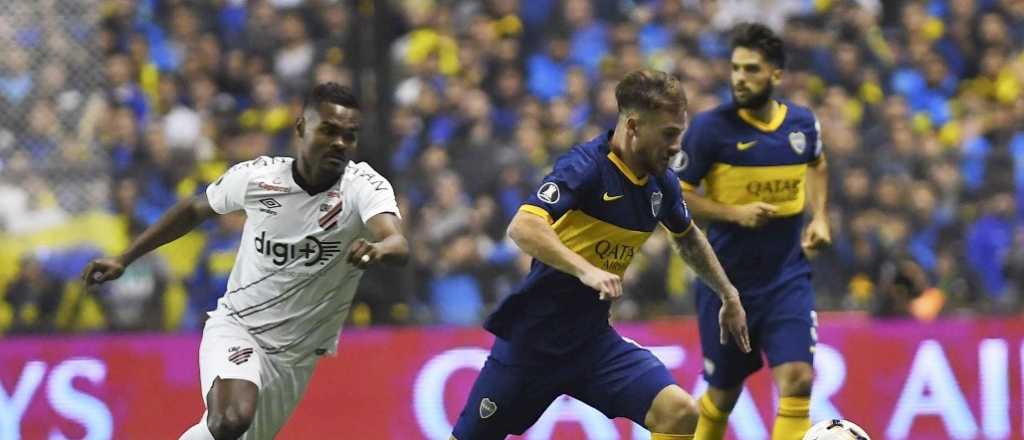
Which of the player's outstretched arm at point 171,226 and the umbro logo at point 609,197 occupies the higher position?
the umbro logo at point 609,197

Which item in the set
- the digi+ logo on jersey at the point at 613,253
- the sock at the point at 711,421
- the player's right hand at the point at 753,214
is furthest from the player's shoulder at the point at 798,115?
the digi+ logo on jersey at the point at 613,253

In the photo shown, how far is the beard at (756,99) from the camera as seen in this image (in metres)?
8.64

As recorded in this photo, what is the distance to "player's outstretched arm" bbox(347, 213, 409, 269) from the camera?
20.3 feet

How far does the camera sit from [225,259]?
39.8 feet

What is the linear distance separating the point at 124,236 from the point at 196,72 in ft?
6.02

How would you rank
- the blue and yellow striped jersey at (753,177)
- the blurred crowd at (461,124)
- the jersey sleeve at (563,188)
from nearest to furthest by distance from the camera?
the jersey sleeve at (563,188) < the blue and yellow striped jersey at (753,177) < the blurred crowd at (461,124)

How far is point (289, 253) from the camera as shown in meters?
7.56

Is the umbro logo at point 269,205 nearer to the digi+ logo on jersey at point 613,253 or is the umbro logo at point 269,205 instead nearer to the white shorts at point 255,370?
the white shorts at point 255,370

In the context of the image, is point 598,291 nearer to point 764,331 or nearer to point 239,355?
point 239,355

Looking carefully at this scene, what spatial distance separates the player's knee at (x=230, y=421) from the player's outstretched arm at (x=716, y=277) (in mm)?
2021

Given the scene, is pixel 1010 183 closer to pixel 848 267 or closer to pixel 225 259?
pixel 848 267

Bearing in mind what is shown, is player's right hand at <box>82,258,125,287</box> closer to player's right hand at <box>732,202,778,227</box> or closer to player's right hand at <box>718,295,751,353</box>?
player's right hand at <box>718,295,751,353</box>

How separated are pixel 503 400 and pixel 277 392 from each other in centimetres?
120

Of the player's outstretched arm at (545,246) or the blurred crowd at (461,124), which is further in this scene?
the blurred crowd at (461,124)
